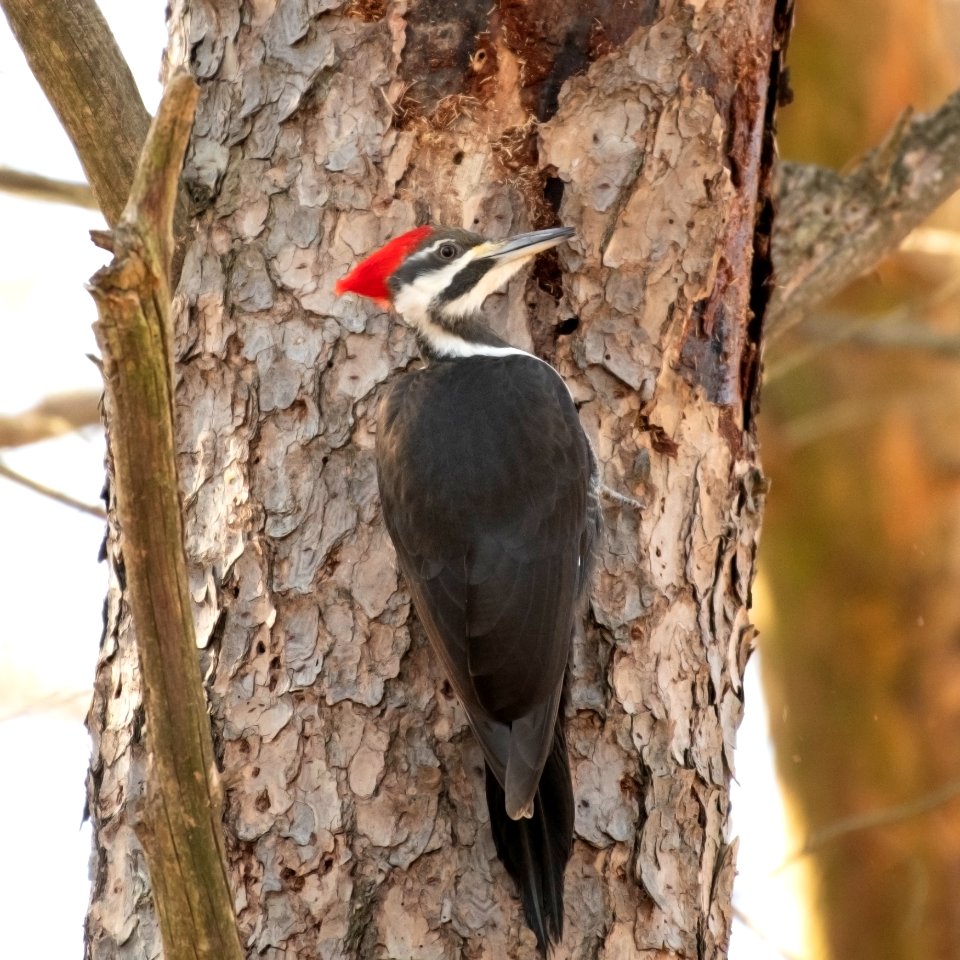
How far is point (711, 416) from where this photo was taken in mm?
3104

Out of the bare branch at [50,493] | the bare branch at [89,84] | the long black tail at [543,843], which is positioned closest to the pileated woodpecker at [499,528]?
the long black tail at [543,843]

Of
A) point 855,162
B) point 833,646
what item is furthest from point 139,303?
point 833,646

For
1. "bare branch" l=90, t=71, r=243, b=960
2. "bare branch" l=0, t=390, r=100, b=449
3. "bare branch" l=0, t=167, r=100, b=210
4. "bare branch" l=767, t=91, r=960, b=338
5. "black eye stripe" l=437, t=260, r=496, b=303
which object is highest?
"bare branch" l=0, t=167, r=100, b=210

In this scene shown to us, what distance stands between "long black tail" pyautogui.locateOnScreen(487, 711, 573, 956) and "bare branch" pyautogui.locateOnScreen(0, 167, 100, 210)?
239 centimetres

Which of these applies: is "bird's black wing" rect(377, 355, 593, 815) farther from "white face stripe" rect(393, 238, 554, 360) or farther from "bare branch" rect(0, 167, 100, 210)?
"bare branch" rect(0, 167, 100, 210)

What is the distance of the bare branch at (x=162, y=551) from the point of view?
1681 mm

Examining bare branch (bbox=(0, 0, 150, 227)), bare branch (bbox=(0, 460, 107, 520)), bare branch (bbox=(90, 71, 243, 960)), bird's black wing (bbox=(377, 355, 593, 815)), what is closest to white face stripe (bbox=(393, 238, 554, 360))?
bird's black wing (bbox=(377, 355, 593, 815))

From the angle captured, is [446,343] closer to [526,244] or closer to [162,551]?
[526,244]

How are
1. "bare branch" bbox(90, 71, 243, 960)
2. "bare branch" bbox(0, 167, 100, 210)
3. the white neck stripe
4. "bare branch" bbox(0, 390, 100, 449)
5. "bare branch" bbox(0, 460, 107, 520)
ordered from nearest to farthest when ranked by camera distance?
1. "bare branch" bbox(90, 71, 243, 960)
2. the white neck stripe
3. "bare branch" bbox(0, 460, 107, 520)
4. "bare branch" bbox(0, 167, 100, 210)
5. "bare branch" bbox(0, 390, 100, 449)

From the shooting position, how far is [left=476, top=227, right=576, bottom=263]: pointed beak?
117 inches

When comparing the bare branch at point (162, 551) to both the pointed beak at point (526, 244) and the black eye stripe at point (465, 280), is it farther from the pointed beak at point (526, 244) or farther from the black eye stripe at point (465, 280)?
the black eye stripe at point (465, 280)

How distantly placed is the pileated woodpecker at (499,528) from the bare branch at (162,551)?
0.76m

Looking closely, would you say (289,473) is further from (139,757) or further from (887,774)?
(887,774)

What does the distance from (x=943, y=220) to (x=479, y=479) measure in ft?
12.0
